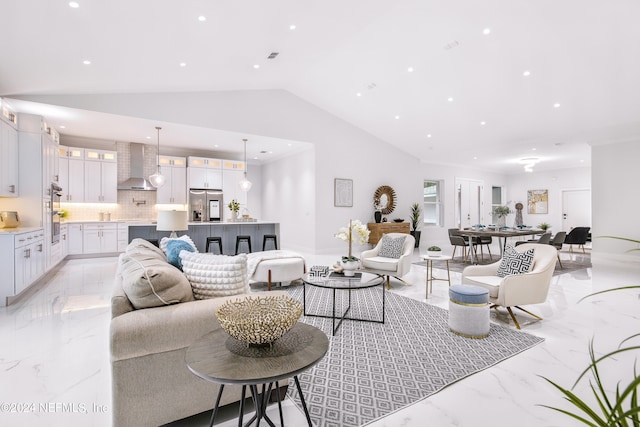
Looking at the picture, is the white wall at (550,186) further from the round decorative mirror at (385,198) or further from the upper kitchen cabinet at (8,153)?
the upper kitchen cabinet at (8,153)

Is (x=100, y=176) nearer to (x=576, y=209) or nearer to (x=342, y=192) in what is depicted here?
(x=342, y=192)

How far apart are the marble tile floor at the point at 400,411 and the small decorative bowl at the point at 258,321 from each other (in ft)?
2.93

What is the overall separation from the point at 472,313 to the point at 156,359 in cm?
271

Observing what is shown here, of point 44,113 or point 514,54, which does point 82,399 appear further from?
point 514,54

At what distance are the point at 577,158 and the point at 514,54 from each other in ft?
23.4

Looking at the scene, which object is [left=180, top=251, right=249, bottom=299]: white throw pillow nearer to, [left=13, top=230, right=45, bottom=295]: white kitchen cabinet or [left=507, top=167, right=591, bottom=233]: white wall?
[left=13, top=230, right=45, bottom=295]: white kitchen cabinet

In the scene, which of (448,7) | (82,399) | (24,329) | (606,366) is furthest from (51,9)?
(606,366)

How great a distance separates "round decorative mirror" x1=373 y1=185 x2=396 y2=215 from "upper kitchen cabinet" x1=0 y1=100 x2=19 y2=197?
25.7 ft

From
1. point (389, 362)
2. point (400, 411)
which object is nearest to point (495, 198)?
point (389, 362)

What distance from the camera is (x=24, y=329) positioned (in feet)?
10.8

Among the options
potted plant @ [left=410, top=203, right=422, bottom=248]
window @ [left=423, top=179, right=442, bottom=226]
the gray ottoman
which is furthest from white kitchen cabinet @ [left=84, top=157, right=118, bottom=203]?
window @ [left=423, top=179, right=442, bottom=226]

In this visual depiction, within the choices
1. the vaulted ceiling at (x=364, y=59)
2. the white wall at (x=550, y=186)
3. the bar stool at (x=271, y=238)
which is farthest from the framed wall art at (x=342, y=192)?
the white wall at (x=550, y=186)

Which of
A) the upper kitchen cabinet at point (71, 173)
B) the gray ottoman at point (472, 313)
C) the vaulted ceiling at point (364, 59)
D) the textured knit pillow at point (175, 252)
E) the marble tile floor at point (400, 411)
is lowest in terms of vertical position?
the marble tile floor at point (400, 411)

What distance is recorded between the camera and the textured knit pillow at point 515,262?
3637mm
